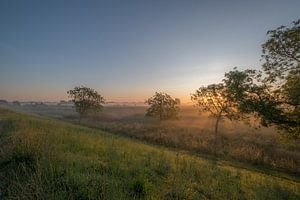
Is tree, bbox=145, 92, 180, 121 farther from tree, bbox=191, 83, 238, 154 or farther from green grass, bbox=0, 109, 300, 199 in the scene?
green grass, bbox=0, 109, 300, 199

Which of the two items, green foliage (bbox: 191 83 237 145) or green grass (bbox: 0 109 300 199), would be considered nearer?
green grass (bbox: 0 109 300 199)

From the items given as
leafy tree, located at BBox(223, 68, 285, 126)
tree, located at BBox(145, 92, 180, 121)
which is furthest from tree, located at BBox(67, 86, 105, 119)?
leafy tree, located at BBox(223, 68, 285, 126)

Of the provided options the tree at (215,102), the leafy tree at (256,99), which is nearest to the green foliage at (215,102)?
the tree at (215,102)

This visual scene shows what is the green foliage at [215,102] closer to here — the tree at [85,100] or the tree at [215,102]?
the tree at [215,102]

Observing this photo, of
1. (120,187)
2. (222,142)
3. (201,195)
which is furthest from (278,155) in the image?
(120,187)

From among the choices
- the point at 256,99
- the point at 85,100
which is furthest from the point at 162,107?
the point at 256,99

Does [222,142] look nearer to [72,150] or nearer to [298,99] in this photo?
[298,99]

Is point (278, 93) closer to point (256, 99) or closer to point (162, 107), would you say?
point (256, 99)

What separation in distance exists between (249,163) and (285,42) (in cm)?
1294

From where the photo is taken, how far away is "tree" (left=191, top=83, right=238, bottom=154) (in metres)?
41.4

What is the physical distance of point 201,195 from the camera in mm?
9438

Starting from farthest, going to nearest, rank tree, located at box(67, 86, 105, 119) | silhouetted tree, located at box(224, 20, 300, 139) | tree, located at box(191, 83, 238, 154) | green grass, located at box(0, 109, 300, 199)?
tree, located at box(67, 86, 105, 119) < tree, located at box(191, 83, 238, 154) < silhouetted tree, located at box(224, 20, 300, 139) < green grass, located at box(0, 109, 300, 199)

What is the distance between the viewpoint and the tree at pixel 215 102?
41.4 metres

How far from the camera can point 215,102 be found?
4366 centimetres
